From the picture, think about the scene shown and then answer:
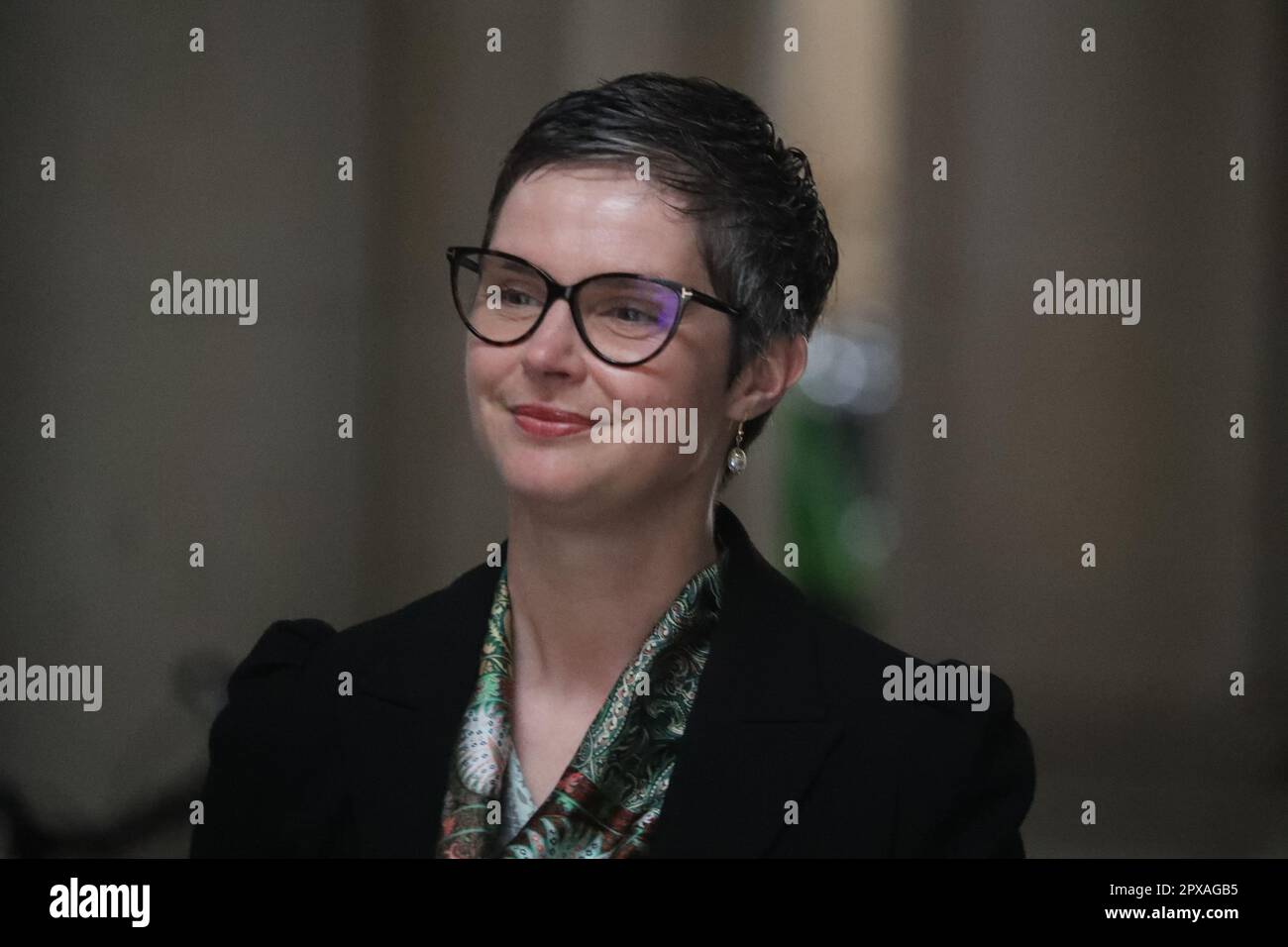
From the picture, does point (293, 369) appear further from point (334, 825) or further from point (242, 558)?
point (334, 825)

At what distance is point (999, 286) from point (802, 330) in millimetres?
331

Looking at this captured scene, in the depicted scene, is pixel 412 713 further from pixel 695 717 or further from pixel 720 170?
pixel 720 170

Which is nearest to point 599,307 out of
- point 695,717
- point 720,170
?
point 720,170

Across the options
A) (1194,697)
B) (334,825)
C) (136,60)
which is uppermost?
(136,60)

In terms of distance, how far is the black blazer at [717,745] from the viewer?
1.68m

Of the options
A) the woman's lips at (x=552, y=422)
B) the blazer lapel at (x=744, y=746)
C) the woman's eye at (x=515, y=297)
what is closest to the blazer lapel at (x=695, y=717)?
the blazer lapel at (x=744, y=746)

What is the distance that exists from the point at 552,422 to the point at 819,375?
44cm

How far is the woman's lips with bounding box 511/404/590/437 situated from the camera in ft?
5.40

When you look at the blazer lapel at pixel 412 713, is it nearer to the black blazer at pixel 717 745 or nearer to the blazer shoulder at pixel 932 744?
the black blazer at pixel 717 745

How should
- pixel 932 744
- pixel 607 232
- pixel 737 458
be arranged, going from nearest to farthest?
1. pixel 607 232
2. pixel 932 744
3. pixel 737 458

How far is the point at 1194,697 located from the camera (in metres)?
1.94

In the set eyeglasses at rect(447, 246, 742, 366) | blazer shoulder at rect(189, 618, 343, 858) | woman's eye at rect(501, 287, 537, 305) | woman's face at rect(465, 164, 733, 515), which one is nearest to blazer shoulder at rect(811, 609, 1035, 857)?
woman's face at rect(465, 164, 733, 515)

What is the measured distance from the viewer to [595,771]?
65.8 inches
